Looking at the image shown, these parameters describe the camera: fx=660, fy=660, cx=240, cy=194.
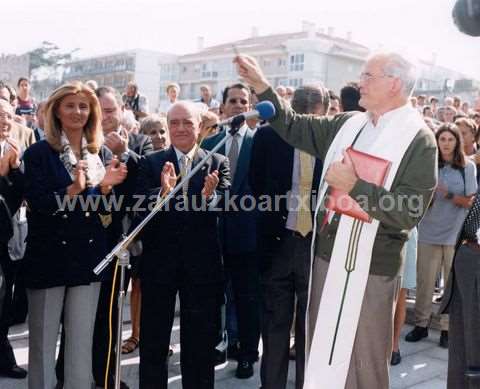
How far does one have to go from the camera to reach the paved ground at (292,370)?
500cm

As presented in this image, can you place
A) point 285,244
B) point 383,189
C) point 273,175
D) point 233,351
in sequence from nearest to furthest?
point 383,189
point 285,244
point 273,175
point 233,351

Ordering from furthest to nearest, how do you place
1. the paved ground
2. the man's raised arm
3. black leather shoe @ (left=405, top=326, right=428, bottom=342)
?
black leather shoe @ (left=405, top=326, right=428, bottom=342)
the paved ground
the man's raised arm

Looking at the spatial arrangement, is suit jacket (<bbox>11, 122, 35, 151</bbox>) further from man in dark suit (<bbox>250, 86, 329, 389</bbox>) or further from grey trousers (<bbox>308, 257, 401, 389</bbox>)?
grey trousers (<bbox>308, 257, 401, 389</bbox>)

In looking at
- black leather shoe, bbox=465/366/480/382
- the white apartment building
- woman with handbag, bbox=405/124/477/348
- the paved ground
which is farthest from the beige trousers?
the white apartment building

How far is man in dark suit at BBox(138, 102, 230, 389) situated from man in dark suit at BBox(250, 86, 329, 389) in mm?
387

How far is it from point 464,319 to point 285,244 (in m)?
1.23

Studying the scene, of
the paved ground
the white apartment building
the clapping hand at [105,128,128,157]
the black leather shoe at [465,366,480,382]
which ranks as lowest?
the paved ground

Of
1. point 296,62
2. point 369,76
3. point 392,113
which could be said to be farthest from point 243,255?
point 296,62

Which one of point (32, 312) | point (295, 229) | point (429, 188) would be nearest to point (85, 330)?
point (32, 312)

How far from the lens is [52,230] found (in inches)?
158

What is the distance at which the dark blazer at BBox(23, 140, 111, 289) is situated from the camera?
12.9ft

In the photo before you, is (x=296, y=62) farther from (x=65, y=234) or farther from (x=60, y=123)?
(x=65, y=234)

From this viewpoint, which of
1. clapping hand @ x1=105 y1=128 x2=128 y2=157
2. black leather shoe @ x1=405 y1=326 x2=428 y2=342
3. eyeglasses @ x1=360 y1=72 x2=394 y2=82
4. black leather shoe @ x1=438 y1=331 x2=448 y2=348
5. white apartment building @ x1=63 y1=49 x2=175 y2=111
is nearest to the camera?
eyeglasses @ x1=360 y1=72 x2=394 y2=82

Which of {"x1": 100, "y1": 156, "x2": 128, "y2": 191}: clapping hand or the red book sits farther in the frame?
{"x1": 100, "y1": 156, "x2": 128, "y2": 191}: clapping hand
